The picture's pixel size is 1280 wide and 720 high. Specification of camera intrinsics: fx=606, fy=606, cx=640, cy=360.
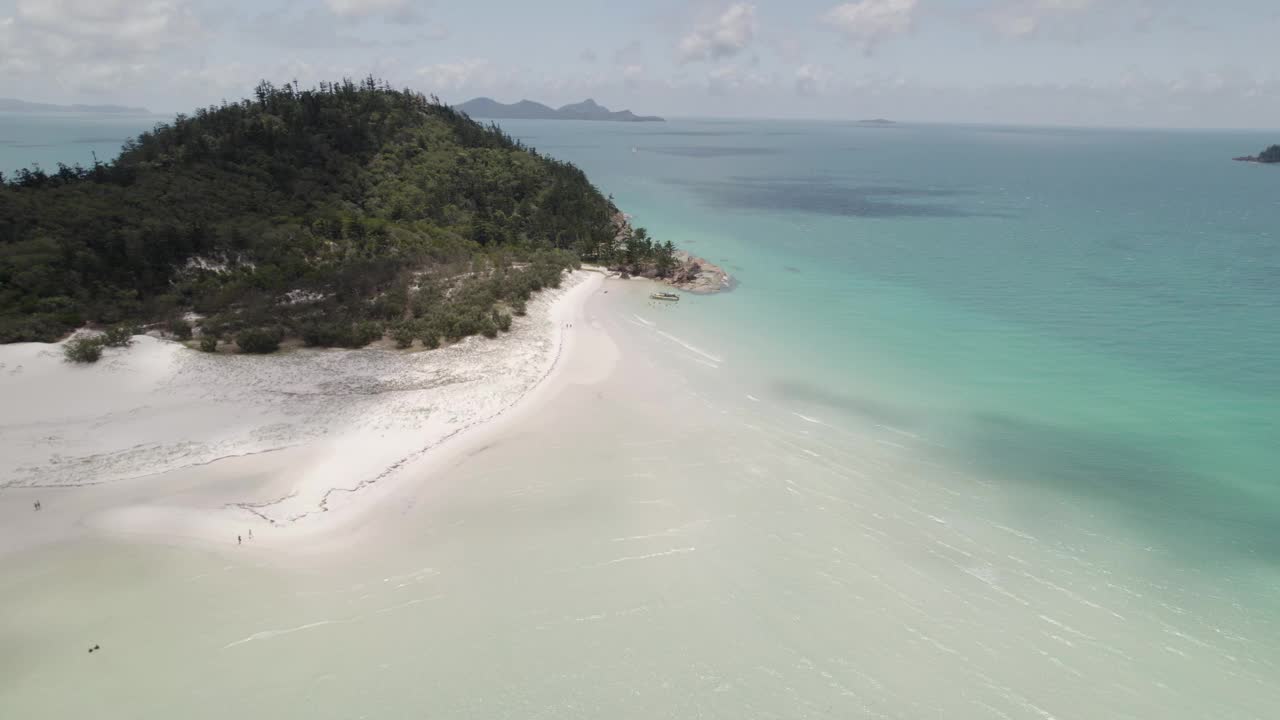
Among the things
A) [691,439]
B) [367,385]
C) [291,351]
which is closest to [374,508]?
[367,385]

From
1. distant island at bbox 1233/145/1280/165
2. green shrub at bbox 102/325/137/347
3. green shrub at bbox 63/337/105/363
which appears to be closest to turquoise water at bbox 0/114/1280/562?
green shrub at bbox 102/325/137/347

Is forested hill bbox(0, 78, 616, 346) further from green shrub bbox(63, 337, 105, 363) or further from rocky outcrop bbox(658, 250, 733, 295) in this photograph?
rocky outcrop bbox(658, 250, 733, 295)

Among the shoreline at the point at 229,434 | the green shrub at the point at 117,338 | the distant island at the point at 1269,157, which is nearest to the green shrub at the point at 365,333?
the shoreline at the point at 229,434

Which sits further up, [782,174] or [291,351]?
[782,174]

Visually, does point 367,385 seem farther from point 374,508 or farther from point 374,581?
point 374,581

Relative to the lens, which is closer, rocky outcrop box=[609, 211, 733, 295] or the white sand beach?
the white sand beach

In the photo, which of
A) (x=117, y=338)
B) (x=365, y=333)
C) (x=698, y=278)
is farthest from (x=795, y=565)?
(x=698, y=278)
